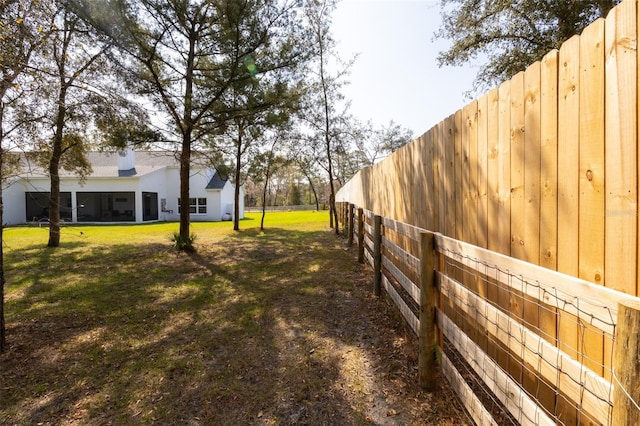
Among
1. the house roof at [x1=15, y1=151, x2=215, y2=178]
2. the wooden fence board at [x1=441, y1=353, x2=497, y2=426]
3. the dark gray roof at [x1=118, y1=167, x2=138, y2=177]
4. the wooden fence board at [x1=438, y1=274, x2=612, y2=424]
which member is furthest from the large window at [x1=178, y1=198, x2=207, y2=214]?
the wooden fence board at [x1=438, y1=274, x2=612, y2=424]

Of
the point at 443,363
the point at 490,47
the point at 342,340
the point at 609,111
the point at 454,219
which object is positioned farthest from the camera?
the point at 490,47

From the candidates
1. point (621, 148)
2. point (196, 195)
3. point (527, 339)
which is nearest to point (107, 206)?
point (196, 195)

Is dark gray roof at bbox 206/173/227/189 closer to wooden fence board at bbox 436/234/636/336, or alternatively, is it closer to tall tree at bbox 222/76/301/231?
tall tree at bbox 222/76/301/231

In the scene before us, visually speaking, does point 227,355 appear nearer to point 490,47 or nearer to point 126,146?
Answer: point 126,146

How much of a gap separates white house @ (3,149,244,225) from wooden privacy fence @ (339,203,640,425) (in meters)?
19.9

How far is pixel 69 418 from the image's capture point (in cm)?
237

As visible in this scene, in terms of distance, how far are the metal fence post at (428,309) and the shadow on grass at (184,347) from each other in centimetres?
59

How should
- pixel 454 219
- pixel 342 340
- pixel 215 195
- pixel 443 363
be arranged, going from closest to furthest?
pixel 443 363 → pixel 454 219 → pixel 342 340 → pixel 215 195

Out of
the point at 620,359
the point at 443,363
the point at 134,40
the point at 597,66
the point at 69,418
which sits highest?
the point at 134,40

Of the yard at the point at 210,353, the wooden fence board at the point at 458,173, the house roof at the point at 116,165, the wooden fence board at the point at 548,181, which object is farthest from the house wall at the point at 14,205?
the wooden fence board at the point at 548,181

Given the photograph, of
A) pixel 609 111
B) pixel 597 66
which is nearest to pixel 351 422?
pixel 609 111

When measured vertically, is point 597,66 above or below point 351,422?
above

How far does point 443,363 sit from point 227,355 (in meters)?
2.14

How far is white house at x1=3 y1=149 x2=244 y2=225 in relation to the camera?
20.8 meters
